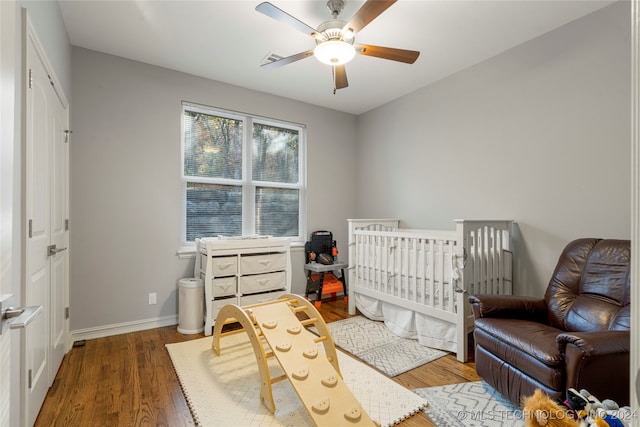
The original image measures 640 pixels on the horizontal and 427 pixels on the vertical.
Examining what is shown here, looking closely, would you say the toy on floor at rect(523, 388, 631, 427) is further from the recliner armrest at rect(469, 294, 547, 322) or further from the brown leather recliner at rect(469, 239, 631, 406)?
the recliner armrest at rect(469, 294, 547, 322)

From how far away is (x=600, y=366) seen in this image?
145 cm

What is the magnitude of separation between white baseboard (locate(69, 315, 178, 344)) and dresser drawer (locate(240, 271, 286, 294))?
830mm

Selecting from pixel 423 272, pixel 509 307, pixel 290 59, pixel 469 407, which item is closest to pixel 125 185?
pixel 290 59

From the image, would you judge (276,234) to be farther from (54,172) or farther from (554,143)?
(554,143)

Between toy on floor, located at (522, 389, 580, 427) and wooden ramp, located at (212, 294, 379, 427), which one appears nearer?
toy on floor, located at (522, 389, 580, 427)

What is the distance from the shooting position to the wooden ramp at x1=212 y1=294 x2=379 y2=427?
1.56m

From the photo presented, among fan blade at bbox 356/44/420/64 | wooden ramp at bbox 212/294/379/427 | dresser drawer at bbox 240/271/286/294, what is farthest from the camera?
dresser drawer at bbox 240/271/286/294

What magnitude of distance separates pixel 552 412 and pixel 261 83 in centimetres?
361

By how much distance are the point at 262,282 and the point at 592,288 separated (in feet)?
8.64

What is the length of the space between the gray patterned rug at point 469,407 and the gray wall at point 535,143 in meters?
1.20

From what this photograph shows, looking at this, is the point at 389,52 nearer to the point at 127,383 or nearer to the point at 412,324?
the point at 412,324

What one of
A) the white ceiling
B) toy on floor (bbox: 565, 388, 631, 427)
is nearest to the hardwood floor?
toy on floor (bbox: 565, 388, 631, 427)

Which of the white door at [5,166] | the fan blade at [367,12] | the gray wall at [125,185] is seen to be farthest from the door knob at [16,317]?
the gray wall at [125,185]

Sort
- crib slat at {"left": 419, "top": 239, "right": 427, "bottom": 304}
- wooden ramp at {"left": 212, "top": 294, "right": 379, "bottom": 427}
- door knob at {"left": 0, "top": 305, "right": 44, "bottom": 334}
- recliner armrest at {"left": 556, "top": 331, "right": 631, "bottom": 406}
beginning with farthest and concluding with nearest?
crib slat at {"left": 419, "top": 239, "right": 427, "bottom": 304}, wooden ramp at {"left": 212, "top": 294, "right": 379, "bottom": 427}, recliner armrest at {"left": 556, "top": 331, "right": 631, "bottom": 406}, door knob at {"left": 0, "top": 305, "right": 44, "bottom": 334}
